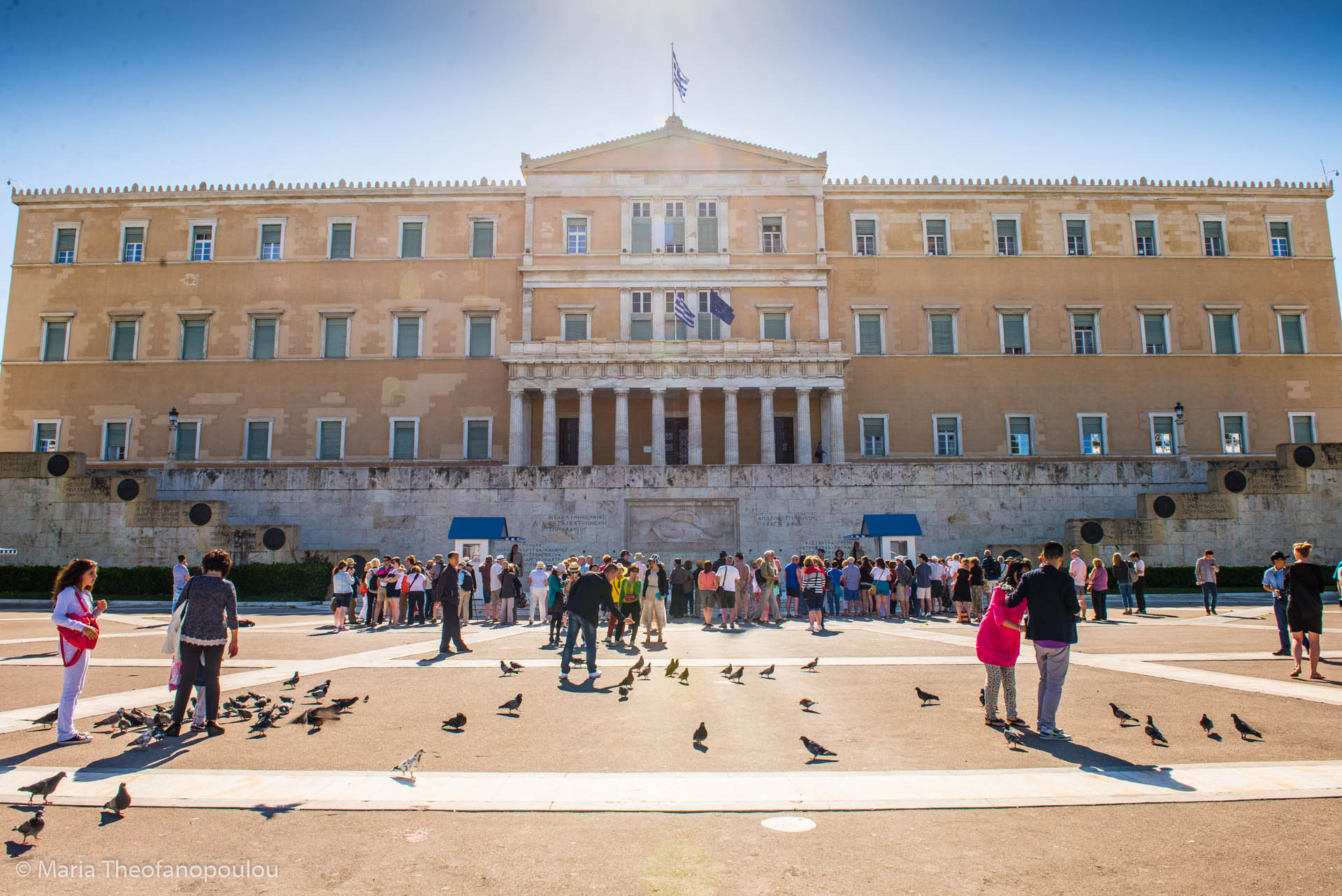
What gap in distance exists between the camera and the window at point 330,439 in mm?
40750

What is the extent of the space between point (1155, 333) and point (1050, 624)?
133 feet

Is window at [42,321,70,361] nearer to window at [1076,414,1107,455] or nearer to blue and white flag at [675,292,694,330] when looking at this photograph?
blue and white flag at [675,292,694,330]

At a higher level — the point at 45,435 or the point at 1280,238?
the point at 1280,238

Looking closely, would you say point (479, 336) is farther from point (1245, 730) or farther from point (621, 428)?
point (1245, 730)

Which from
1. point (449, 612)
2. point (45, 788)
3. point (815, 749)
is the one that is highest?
point (449, 612)

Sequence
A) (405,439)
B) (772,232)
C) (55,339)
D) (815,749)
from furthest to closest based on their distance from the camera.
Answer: (772,232) → (55,339) → (405,439) → (815,749)

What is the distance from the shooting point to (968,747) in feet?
24.1

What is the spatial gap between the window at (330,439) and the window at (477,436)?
582 cm

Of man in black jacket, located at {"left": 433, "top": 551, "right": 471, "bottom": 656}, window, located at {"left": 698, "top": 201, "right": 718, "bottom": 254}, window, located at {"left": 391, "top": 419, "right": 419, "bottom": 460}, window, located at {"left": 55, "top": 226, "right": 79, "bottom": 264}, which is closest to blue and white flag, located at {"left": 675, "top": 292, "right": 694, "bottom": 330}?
window, located at {"left": 698, "top": 201, "right": 718, "bottom": 254}

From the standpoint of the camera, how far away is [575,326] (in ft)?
136

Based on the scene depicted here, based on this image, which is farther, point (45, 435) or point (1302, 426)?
point (1302, 426)

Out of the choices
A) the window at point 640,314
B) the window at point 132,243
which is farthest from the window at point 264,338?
the window at point 640,314

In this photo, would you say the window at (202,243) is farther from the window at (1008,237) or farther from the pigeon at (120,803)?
the pigeon at (120,803)

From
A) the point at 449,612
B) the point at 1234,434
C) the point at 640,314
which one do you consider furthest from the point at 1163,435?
the point at 449,612
